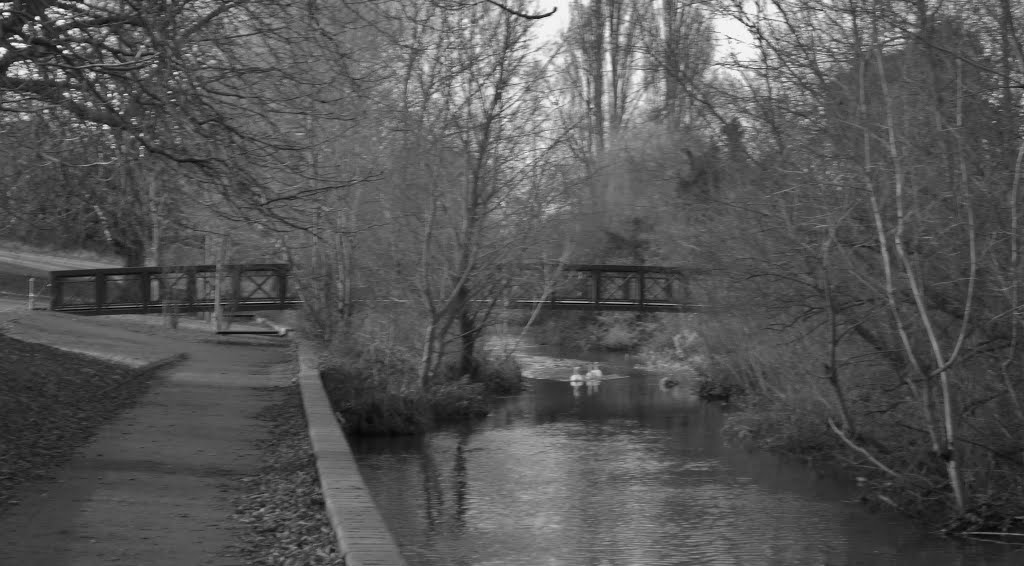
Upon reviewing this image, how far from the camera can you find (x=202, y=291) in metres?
33.9

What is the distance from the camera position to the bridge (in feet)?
102

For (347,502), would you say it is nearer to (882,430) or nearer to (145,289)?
(882,430)

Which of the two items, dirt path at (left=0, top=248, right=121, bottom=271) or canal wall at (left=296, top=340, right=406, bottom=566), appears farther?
dirt path at (left=0, top=248, right=121, bottom=271)

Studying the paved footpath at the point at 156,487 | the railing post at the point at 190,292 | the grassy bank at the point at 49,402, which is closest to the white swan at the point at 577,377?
the railing post at the point at 190,292

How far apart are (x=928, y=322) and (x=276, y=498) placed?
753 cm

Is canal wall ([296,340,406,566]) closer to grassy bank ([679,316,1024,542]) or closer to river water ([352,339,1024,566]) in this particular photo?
river water ([352,339,1024,566])

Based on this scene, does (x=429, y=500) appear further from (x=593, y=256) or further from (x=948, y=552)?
(x=593, y=256)

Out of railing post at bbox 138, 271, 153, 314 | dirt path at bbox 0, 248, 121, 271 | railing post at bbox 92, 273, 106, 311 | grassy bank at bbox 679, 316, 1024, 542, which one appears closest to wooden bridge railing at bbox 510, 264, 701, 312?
grassy bank at bbox 679, 316, 1024, 542

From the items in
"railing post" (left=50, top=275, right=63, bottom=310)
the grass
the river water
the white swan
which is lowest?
the river water

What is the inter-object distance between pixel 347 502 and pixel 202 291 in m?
27.0

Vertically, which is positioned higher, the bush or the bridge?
the bridge

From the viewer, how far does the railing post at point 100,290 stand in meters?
→ 32.5

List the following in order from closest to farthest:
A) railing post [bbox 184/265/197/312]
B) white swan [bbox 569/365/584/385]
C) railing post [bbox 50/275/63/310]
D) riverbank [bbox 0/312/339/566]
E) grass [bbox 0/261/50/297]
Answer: riverbank [bbox 0/312/339/566]
white swan [bbox 569/365/584/385]
railing post [bbox 184/265/197/312]
railing post [bbox 50/275/63/310]
grass [bbox 0/261/50/297]

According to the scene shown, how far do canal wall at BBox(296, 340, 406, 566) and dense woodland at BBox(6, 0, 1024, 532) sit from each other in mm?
2327
